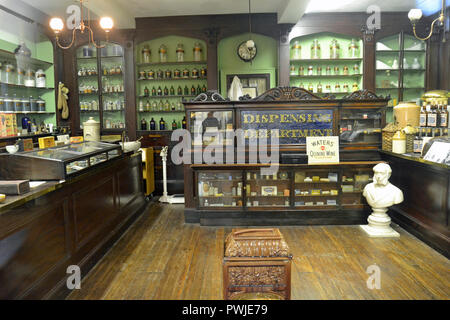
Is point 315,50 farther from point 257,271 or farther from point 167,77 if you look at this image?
point 257,271

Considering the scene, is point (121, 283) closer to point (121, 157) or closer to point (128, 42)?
point (121, 157)

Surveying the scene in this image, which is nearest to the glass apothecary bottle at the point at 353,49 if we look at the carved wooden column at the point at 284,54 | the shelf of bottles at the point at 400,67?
the shelf of bottles at the point at 400,67

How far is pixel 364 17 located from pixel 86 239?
6.40 m

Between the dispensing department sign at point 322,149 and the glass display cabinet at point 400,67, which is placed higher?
the glass display cabinet at point 400,67

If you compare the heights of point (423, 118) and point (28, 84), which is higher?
point (28, 84)

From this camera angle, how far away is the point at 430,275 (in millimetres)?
3258

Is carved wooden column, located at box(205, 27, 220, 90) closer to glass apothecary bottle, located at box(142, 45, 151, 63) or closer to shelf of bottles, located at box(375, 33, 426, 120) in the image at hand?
glass apothecary bottle, located at box(142, 45, 151, 63)

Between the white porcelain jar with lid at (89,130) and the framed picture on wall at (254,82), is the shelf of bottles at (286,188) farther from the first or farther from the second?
the framed picture on wall at (254,82)

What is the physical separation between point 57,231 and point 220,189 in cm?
242

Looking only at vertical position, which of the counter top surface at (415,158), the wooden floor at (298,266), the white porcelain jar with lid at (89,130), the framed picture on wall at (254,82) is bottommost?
the wooden floor at (298,266)

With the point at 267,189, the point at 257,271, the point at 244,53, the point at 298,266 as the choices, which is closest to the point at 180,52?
the point at 244,53

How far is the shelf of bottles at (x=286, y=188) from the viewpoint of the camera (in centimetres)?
486

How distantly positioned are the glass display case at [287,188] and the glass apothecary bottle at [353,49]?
10.4 ft

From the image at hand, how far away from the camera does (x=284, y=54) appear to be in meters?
6.83
